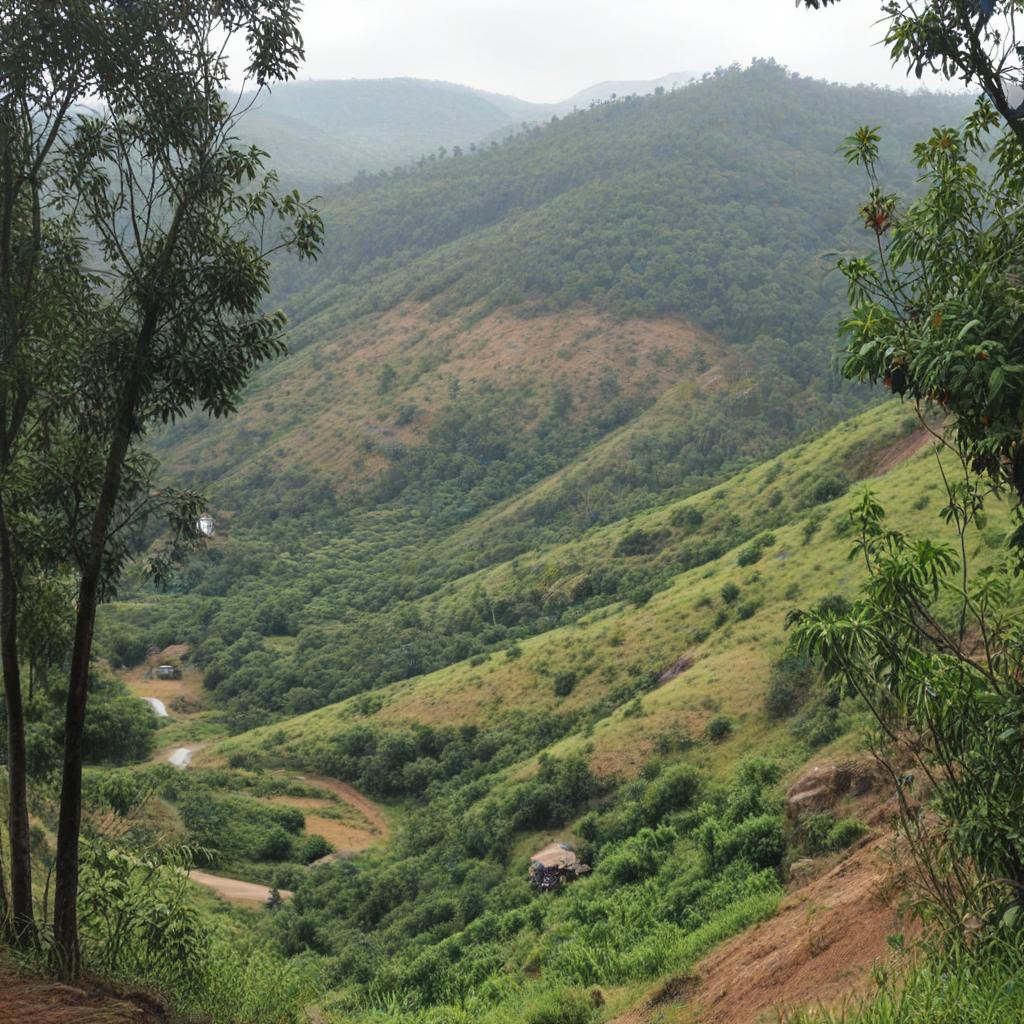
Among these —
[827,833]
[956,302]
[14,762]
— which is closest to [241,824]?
[827,833]

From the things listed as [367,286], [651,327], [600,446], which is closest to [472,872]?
[600,446]

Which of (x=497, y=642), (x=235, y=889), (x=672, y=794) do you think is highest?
(x=672, y=794)

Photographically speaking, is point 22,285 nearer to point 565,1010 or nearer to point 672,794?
point 565,1010

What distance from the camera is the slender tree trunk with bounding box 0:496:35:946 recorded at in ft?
28.4

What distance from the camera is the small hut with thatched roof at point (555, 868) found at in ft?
68.9

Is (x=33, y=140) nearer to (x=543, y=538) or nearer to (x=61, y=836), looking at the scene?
(x=61, y=836)

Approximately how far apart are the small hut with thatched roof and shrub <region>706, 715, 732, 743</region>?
456 cm

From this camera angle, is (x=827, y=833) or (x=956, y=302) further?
(x=827, y=833)

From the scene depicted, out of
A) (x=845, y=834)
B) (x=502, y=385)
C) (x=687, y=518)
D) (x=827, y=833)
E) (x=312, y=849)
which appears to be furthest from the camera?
(x=502, y=385)

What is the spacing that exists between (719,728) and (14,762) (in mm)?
18239

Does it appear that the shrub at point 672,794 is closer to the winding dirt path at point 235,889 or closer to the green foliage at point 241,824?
the winding dirt path at point 235,889

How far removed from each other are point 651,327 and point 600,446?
19705 mm

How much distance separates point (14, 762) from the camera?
891 centimetres

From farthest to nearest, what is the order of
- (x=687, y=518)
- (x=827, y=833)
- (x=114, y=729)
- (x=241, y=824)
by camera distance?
(x=687, y=518), (x=114, y=729), (x=241, y=824), (x=827, y=833)
